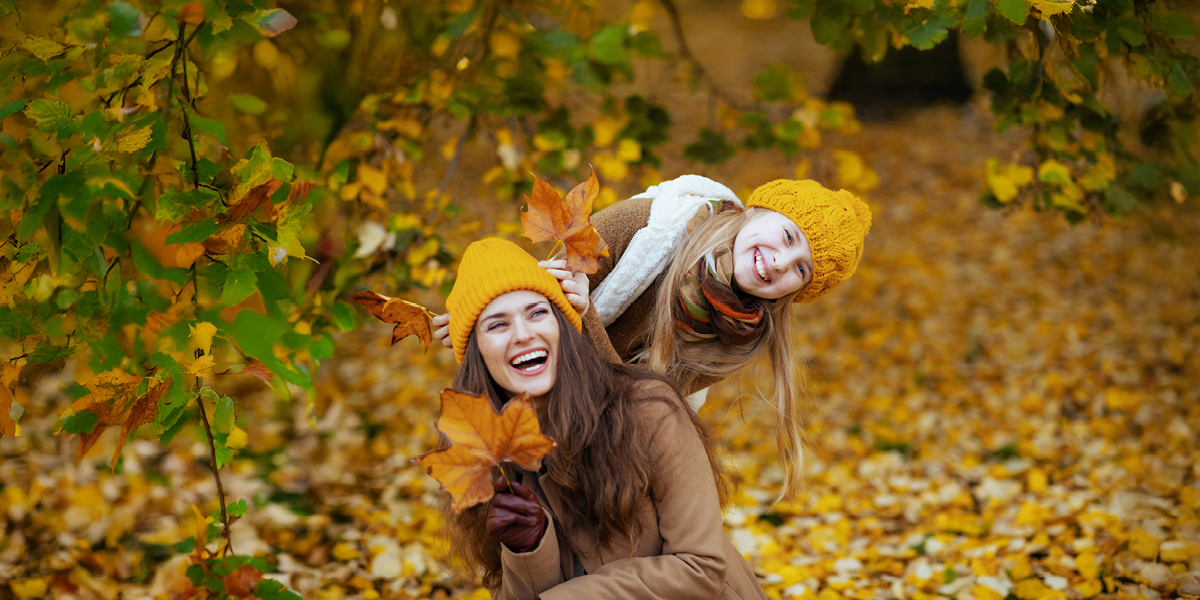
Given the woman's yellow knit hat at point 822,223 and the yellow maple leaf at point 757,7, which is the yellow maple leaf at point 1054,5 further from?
the yellow maple leaf at point 757,7

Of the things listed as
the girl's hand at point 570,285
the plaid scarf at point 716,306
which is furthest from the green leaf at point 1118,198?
the girl's hand at point 570,285

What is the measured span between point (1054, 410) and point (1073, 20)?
8.46 ft

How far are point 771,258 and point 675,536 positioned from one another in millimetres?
759

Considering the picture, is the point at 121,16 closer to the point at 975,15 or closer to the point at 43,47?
the point at 43,47

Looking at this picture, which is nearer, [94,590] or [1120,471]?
[94,590]

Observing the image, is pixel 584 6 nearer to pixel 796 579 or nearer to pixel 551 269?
pixel 551 269

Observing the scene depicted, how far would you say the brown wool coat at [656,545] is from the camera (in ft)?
5.55

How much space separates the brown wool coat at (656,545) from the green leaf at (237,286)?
2.35 ft

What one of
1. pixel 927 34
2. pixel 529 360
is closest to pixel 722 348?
pixel 529 360

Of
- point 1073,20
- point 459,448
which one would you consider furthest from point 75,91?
point 1073,20

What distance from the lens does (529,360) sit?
177 centimetres

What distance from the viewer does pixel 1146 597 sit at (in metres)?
2.69

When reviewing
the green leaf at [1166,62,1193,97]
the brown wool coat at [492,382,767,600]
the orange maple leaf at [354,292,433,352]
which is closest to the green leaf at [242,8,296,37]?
the orange maple leaf at [354,292,433,352]

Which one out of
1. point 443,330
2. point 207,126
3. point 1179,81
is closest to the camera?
point 207,126
